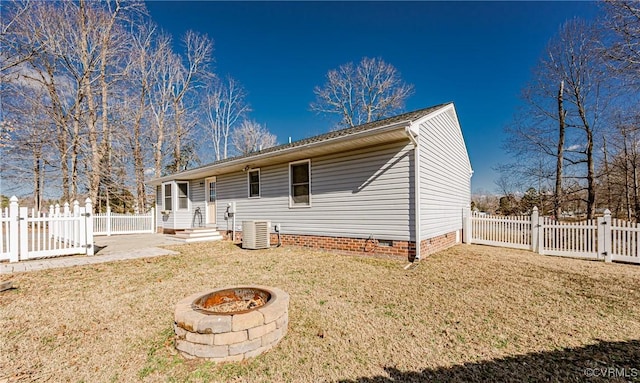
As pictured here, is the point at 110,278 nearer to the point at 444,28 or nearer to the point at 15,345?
the point at 15,345

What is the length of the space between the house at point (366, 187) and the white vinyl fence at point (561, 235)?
845 mm

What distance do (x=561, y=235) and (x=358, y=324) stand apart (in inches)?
302

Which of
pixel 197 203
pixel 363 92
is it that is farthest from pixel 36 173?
pixel 363 92

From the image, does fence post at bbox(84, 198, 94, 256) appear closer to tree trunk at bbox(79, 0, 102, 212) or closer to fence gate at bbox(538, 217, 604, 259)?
tree trunk at bbox(79, 0, 102, 212)

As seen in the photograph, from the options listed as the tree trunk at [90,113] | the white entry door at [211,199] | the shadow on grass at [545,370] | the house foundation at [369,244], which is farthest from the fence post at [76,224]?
the tree trunk at [90,113]

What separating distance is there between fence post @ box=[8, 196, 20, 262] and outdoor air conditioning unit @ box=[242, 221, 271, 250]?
17.3 feet

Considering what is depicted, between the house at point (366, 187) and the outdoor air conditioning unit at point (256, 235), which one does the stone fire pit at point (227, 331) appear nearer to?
the house at point (366, 187)

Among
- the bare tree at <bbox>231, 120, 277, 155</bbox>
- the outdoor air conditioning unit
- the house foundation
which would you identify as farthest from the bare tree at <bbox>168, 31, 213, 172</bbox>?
the house foundation

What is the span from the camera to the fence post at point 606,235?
21.6ft

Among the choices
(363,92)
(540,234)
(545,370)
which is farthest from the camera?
(363,92)

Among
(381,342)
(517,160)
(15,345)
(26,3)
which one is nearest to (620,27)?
(517,160)

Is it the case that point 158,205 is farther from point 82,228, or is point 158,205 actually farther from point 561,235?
point 561,235

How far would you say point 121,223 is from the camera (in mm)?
14055

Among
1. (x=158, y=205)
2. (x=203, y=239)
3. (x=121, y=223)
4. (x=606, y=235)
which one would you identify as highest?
(x=158, y=205)
